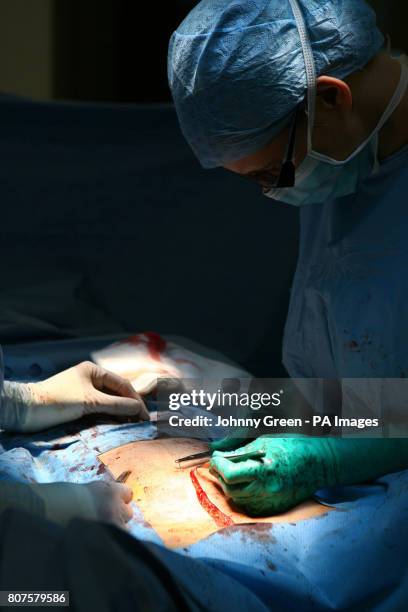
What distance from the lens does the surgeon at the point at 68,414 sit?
1.47 metres

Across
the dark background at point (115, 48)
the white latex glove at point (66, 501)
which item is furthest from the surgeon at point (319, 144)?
the dark background at point (115, 48)

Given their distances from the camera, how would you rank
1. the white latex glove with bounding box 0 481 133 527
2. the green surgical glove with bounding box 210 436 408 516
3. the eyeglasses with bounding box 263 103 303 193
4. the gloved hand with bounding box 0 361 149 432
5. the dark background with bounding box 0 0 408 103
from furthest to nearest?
1. the dark background with bounding box 0 0 408 103
2. the gloved hand with bounding box 0 361 149 432
3. the eyeglasses with bounding box 263 103 303 193
4. the green surgical glove with bounding box 210 436 408 516
5. the white latex glove with bounding box 0 481 133 527

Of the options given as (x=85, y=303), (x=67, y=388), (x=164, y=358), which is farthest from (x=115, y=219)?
(x=67, y=388)

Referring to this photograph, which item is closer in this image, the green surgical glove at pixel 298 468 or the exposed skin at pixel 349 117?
the green surgical glove at pixel 298 468

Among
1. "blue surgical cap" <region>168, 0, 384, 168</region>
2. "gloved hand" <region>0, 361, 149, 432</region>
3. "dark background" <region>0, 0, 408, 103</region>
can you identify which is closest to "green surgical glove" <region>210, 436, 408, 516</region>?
"gloved hand" <region>0, 361, 149, 432</region>

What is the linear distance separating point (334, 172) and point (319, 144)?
88 mm

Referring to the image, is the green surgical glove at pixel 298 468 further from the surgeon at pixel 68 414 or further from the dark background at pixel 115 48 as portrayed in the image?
the dark background at pixel 115 48

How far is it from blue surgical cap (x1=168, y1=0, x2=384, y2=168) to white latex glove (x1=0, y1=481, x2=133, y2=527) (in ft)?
2.47

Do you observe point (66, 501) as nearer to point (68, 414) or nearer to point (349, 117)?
point (68, 414)

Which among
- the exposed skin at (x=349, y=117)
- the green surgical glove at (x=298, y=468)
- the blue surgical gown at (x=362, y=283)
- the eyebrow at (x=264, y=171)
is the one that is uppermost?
the exposed skin at (x=349, y=117)

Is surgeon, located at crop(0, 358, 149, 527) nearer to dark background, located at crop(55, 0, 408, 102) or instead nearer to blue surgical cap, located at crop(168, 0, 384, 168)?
blue surgical cap, located at crop(168, 0, 384, 168)

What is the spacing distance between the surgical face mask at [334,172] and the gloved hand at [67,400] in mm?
646

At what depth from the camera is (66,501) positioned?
148 centimetres

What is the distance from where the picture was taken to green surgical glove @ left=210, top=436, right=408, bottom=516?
160 cm
